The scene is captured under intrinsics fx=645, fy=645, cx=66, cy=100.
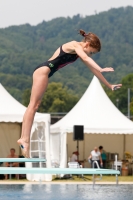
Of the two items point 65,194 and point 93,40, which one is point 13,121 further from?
point 93,40

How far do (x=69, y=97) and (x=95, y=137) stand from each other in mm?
88685

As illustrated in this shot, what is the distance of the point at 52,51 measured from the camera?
16288 centimetres

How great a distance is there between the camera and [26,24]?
196875mm

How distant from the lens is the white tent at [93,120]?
23.8 metres

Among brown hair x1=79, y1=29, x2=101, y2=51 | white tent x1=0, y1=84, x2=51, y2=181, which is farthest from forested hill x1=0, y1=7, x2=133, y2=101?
brown hair x1=79, y1=29, x2=101, y2=51

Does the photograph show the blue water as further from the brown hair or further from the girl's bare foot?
the brown hair

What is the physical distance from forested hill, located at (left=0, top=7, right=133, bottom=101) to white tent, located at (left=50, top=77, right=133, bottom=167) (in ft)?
331

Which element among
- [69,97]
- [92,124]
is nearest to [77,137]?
[92,124]

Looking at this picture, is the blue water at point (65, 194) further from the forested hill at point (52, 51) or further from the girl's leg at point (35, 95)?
the forested hill at point (52, 51)

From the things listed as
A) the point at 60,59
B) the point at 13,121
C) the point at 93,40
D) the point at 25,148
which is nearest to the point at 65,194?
the point at 25,148

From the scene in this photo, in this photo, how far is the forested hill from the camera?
13700 centimetres

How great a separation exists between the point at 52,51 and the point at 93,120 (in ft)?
455

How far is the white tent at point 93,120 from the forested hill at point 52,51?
331 feet

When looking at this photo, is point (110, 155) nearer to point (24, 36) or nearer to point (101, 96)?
point (101, 96)
